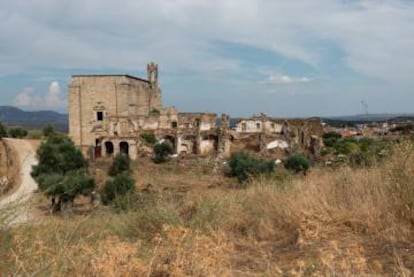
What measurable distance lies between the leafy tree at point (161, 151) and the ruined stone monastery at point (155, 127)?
7.17 feet

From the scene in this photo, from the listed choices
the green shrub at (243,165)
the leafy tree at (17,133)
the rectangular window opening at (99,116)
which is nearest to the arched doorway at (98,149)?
the rectangular window opening at (99,116)

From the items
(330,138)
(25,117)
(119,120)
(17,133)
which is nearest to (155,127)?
(119,120)

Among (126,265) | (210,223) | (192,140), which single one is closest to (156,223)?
(210,223)

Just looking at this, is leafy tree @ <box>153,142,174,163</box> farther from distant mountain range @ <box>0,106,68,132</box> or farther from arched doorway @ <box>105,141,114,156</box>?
distant mountain range @ <box>0,106,68,132</box>

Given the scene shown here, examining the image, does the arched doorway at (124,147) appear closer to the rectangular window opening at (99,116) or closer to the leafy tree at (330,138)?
the rectangular window opening at (99,116)

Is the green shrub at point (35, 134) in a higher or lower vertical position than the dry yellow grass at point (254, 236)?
lower

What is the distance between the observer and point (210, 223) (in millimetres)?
4707

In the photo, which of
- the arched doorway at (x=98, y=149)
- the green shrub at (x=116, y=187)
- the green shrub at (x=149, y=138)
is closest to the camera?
the green shrub at (x=116, y=187)

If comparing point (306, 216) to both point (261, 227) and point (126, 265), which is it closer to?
point (261, 227)

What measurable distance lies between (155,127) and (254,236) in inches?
1523

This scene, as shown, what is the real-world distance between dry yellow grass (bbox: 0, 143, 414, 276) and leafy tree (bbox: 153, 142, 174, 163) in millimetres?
29668

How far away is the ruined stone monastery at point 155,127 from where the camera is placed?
3959 cm

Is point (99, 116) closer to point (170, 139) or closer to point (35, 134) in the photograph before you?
point (170, 139)

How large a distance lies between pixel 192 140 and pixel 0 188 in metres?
36.8
